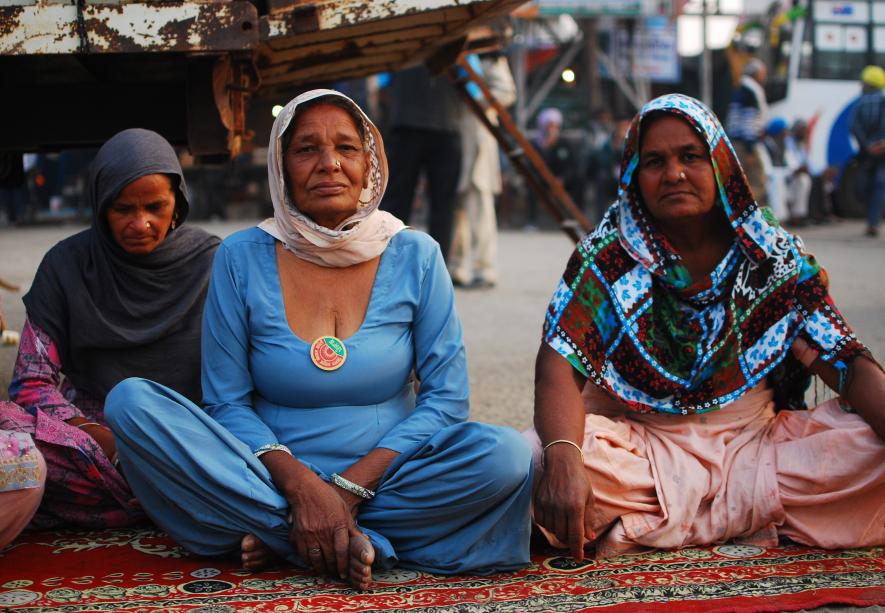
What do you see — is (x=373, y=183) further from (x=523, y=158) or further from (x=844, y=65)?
(x=844, y=65)

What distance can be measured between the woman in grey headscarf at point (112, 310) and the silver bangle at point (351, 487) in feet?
2.50

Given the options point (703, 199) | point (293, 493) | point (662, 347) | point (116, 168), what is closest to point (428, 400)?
point (293, 493)

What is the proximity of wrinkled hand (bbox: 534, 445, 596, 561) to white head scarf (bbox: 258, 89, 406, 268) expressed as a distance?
76 centimetres

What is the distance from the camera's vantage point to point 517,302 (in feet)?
25.2

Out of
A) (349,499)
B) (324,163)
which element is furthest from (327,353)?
(324,163)

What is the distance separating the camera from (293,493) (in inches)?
98.0

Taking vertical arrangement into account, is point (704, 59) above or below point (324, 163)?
above

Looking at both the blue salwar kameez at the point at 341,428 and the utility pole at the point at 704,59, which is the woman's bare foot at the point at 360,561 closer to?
the blue salwar kameez at the point at 341,428

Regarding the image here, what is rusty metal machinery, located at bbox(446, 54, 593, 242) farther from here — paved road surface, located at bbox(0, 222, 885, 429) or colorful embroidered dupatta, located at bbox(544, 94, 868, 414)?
colorful embroidered dupatta, located at bbox(544, 94, 868, 414)

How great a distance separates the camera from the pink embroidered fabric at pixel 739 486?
2.72m

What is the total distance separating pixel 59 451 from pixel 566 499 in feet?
4.69

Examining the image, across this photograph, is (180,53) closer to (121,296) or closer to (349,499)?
(121,296)

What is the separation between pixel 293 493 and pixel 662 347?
1.13 meters

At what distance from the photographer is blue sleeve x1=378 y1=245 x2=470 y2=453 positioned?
108 inches
